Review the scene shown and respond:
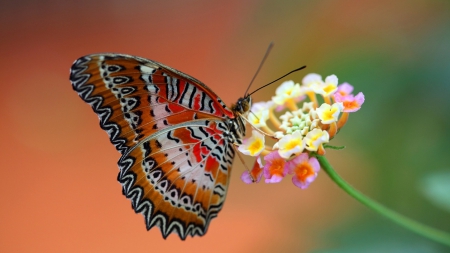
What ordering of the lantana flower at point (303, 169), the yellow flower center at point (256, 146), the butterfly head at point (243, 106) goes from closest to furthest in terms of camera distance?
1. the lantana flower at point (303, 169)
2. the yellow flower center at point (256, 146)
3. the butterfly head at point (243, 106)

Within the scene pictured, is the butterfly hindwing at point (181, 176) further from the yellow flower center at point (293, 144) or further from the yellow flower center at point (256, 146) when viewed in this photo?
the yellow flower center at point (293, 144)

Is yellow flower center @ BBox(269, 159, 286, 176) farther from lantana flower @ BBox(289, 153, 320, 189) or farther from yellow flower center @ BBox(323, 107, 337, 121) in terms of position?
yellow flower center @ BBox(323, 107, 337, 121)

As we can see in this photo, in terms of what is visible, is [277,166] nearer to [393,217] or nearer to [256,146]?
[256,146]

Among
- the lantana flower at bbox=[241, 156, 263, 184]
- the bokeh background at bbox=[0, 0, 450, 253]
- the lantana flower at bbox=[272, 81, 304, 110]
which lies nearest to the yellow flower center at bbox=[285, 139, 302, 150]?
the lantana flower at bbox=[241, 156, 263, 184]

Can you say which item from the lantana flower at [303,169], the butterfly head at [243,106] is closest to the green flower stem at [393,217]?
the lantana flower at [303,169]

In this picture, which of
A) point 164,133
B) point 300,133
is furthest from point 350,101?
point 164,133

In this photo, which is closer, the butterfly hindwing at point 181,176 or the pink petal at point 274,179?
the pink petal at point 274,179

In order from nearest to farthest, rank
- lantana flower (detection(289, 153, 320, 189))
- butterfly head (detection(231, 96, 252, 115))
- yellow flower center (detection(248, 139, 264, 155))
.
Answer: lantana flower (detection(289, 153, 320, 189))
yellow flower center (detection(248, 139, 264, 155))
butterfly head (detection(231, 96, 252, 115))

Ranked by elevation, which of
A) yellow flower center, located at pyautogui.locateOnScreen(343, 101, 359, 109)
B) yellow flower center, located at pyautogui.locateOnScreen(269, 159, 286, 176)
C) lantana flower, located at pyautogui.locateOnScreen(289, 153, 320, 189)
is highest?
yellow flower center, located at pyautogui.locateOnScreen(343, 101, 359, 109)
